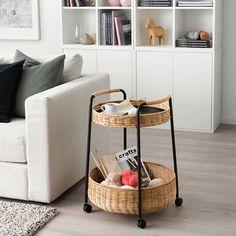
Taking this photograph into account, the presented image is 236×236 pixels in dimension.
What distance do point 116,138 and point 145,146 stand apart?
38cm

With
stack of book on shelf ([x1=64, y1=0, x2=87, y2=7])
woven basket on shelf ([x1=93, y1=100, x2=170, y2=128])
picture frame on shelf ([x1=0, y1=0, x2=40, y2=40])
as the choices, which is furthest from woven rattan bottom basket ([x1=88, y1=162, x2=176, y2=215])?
picture frame on shelf ([x1=0, y1=0, x2=40, y2=40])

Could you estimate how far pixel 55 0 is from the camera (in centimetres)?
591

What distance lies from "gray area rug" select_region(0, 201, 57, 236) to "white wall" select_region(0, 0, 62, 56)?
2681 mm

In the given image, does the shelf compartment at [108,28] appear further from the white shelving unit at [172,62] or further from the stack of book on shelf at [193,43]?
the stack of book on shelf at [193,43]

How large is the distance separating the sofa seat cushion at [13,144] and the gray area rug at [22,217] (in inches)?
10.6

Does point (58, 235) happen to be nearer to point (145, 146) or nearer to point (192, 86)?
point (145, 146)

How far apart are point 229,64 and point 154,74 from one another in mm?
695

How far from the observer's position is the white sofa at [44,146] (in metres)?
3.48

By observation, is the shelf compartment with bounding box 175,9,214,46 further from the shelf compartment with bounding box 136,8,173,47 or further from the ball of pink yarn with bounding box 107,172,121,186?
the ball of pink yarn with bounding box 107,172,121,186

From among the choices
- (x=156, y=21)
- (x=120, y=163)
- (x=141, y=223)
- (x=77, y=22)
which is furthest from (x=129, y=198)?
(x=77, y=22)

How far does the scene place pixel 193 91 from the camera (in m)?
5.32

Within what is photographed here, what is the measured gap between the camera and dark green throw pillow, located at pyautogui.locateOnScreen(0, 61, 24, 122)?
3840 millimetres

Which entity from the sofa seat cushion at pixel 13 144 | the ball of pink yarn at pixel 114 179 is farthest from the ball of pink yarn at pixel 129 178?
the sofa seat cushion at pixel 13 144

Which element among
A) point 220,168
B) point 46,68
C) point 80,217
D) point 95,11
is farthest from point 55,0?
point 80,217
